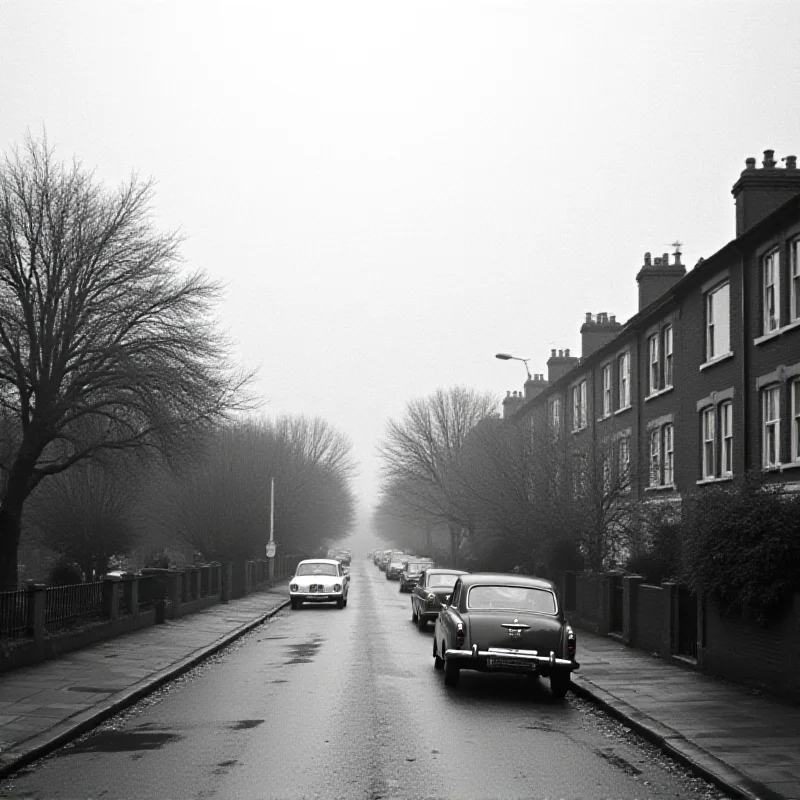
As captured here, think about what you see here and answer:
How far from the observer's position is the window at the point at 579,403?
41963 mm

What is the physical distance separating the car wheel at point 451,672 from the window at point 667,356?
19.3m

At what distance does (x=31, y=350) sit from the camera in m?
28.0

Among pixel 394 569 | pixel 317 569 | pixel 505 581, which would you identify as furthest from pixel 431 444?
pixel 505 581

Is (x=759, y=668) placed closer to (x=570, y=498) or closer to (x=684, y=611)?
(x=684, y=611)

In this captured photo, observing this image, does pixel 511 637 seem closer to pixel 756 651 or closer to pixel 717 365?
pixel 756 651

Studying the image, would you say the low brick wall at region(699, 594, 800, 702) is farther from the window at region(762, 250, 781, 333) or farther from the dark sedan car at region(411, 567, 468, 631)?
the window at region(762, 250, 781, 333)

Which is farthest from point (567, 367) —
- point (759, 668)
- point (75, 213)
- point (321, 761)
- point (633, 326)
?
point (321, 761)

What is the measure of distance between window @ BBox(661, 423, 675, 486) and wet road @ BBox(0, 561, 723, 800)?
1686 cm

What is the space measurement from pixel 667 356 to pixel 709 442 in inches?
185

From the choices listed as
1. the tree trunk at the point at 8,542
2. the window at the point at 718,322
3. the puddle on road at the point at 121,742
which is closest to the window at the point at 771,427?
the window at the point at 718,322

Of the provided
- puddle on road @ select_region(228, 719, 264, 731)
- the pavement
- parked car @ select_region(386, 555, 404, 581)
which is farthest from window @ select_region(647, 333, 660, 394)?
parked car @ select_region(386, 555, 404, 581)

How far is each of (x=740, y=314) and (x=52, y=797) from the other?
70.9ft

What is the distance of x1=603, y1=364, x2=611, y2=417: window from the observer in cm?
3892

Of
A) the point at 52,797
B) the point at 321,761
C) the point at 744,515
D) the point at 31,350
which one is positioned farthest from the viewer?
the point at 31,350
